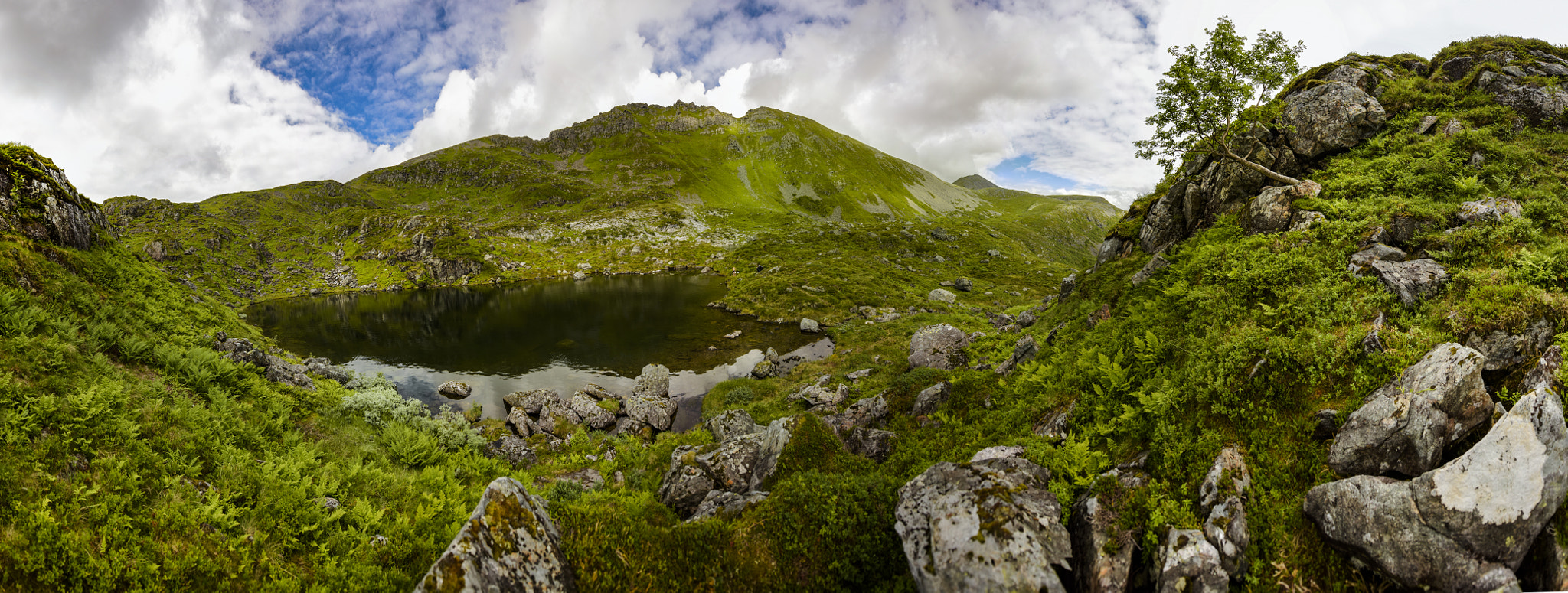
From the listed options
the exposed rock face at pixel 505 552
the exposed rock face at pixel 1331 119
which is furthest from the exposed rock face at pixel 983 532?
the exposed rock face at pixel 1331 119

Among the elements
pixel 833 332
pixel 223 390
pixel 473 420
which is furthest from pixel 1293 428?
pixel 833 332

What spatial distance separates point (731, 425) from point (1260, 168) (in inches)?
1007

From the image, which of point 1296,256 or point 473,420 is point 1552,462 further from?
point 473,420

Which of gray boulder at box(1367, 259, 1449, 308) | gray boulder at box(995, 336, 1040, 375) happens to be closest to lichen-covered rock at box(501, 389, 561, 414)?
gray boulder at box(995, 336, 1040, 375)

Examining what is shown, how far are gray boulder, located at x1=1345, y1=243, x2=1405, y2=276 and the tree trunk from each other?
21.2 feet

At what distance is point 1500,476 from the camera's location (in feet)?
22.7

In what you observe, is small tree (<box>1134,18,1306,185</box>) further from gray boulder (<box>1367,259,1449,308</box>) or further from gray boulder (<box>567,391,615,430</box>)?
gray boulder (<box>567,391,615,430</box>)

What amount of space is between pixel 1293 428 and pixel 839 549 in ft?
31.7

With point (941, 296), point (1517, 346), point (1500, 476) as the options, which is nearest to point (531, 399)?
point (1500, 476)

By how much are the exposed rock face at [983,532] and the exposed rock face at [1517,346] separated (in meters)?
8.22

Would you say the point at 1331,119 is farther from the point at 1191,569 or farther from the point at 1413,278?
the point at 1191,569

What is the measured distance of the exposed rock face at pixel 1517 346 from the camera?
28.4ft

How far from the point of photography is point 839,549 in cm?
1062

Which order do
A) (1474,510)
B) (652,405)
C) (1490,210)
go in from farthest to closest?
1. (652,405)
2. (1490,210)
3. (1474,510)
